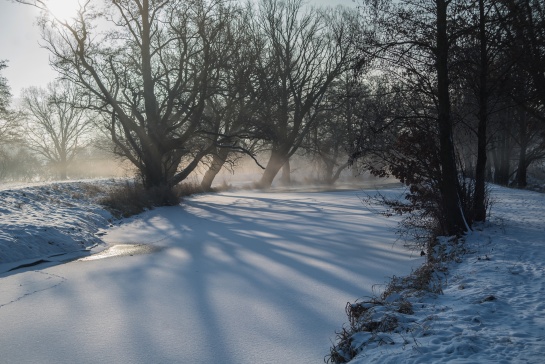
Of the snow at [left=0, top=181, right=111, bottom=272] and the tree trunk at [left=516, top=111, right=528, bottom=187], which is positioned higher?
the tree trunk at [left=516, top=111, right=528, bottom=187]

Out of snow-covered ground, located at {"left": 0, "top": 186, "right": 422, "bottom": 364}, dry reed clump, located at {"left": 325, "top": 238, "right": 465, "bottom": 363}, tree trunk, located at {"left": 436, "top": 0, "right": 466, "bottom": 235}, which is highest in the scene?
tree trunk, located at {"left": 436, "top": 0, "right": 466, "bottom": 235}

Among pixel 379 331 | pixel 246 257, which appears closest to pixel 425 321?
pixel 379 331

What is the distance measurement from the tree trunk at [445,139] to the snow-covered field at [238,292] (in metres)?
0.53

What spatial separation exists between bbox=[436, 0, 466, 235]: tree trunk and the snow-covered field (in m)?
0.53

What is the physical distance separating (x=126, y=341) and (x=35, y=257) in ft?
15.5

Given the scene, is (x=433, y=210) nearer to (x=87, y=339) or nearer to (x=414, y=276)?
(x=414, y=276)

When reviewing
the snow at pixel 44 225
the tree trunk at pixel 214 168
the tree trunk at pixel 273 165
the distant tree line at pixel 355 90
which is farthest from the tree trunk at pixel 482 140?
the tree trunk at pixel 273 165

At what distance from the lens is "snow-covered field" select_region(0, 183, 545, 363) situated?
4105 millimetres

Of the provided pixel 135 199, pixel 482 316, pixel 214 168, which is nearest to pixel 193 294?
pixel 482 316

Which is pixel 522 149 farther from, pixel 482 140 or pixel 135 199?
pixel 135 199

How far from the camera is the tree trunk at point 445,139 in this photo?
840 cm

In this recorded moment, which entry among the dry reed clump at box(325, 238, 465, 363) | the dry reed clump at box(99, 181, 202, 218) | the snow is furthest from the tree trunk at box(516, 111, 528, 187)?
the snow

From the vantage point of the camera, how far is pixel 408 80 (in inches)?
351

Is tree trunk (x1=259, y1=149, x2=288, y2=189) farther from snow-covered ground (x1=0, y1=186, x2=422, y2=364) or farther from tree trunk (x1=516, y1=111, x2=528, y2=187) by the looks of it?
snow-covered ground (x1=0, y1=186, x2=422, y2=364)
